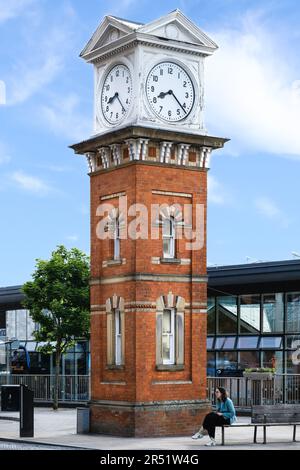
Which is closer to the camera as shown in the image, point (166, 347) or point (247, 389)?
point (166, 347)

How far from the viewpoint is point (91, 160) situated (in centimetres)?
3425

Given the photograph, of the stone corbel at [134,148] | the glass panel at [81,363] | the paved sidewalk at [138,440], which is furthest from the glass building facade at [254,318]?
the stone corbel at [134,148]

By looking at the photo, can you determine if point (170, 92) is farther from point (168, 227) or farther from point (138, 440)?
point (138, 440)

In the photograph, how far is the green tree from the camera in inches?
1834

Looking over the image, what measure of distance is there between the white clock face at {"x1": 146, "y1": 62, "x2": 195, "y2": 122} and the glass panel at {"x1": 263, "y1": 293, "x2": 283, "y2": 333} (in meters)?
14.8

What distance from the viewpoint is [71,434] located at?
32.8 m

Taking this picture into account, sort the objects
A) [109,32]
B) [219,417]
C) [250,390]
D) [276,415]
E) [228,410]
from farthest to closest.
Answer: [250,390] → [109,32] → [276,415] → [228,410] → [219,417]

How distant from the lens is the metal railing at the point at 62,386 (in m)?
47.2

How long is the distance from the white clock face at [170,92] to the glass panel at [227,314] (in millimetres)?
16069

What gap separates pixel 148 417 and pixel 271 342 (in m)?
15.4

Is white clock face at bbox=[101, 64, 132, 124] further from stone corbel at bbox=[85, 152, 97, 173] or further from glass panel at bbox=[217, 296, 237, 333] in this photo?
glass panel at bbox=[217, 296, 237, 333]

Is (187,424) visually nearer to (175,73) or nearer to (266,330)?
(175,73)

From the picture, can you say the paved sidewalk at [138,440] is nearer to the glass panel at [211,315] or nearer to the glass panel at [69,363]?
the glass panel at [211,315]

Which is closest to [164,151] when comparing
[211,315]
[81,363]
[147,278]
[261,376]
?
[147,278]
